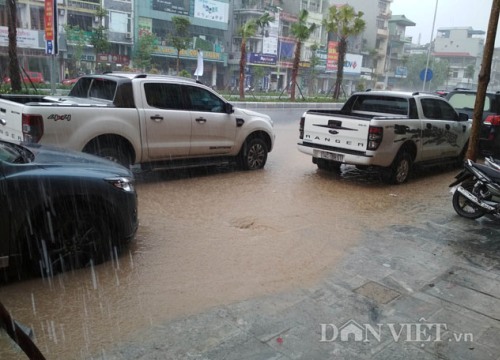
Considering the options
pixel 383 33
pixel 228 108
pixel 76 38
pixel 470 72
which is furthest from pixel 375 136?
pixel 383 33

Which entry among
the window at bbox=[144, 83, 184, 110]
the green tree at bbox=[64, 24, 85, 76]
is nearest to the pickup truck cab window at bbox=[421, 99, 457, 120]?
the window at bbox=[144, 83, 184, 110]

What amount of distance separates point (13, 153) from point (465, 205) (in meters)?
6.10

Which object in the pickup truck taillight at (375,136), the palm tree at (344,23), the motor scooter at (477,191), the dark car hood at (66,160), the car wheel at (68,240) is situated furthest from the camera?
the palm tree at (344,23)

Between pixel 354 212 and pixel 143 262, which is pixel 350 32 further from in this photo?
pixel 143 262

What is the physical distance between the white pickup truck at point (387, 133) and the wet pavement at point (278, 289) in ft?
4.54

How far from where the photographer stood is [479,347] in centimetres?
340

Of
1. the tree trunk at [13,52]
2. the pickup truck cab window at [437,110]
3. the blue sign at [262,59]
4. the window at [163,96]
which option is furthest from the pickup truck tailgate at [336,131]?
the blue sign at [262,59]

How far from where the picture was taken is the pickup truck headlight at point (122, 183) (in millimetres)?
4355

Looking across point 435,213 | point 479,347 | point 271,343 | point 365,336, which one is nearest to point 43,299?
point 271,343

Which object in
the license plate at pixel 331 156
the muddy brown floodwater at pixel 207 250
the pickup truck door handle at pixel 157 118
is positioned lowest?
the muddy brown floodwater at pixel 207 250

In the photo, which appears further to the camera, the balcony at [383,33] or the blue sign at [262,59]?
the balcony at [383,33]

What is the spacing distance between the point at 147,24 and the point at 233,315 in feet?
139

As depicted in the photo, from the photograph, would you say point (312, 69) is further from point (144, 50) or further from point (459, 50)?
point (459, 50)

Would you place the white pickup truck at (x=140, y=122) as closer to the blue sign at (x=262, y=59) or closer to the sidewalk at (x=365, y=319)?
the sidewalk at (x=365, y=319)
